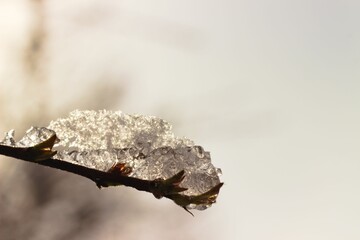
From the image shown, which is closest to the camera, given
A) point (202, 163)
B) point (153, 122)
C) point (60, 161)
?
point (60, 161)

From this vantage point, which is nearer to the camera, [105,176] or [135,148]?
[105,176]

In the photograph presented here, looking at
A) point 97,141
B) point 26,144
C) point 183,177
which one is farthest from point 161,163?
point 26,144

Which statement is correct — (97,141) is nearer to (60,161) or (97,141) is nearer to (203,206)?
(60,161)

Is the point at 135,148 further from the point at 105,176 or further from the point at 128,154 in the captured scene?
the point at 105,176

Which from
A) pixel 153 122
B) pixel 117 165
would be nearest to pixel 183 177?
pixel 117 165

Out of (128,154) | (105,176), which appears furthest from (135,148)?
(105,176)

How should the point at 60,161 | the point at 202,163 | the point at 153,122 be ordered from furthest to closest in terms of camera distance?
1. the point at 153,122
2. the point at 202,163
3. the point at 60,161

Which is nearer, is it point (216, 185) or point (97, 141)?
point (216, 185)
